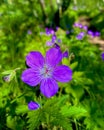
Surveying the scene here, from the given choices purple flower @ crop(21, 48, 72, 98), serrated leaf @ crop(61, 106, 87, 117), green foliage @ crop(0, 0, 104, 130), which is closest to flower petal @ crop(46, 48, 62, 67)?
purple flower @ crop(21, 48, 72, 98)

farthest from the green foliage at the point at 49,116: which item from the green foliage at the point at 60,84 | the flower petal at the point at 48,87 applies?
the flower petal at the point at 48,87

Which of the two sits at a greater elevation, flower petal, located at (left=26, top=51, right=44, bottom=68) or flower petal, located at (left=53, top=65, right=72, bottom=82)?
flower petal, located at (left=26, top=51, right=44, bottom=68)

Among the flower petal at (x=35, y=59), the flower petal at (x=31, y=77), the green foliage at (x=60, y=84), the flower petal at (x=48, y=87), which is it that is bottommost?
the green foliage at (x=60, y=84)

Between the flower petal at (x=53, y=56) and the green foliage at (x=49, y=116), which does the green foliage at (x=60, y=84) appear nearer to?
the green foliage at (x=49, y=116)

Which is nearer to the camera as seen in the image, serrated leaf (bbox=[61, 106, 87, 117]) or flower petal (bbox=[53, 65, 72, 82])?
flower petal (bbox=[53, 65, 72, 82])

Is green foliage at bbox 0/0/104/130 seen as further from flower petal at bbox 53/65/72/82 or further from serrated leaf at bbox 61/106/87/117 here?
flower petal at bbox 53/65/72/82

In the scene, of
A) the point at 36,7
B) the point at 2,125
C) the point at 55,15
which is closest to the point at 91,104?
the point at 2,125

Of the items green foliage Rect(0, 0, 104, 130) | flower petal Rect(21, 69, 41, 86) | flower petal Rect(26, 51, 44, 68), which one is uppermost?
flower petal Rect(26, 51, 44, 68)

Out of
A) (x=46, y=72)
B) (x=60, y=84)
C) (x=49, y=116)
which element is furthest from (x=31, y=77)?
(x=60, y=84)
